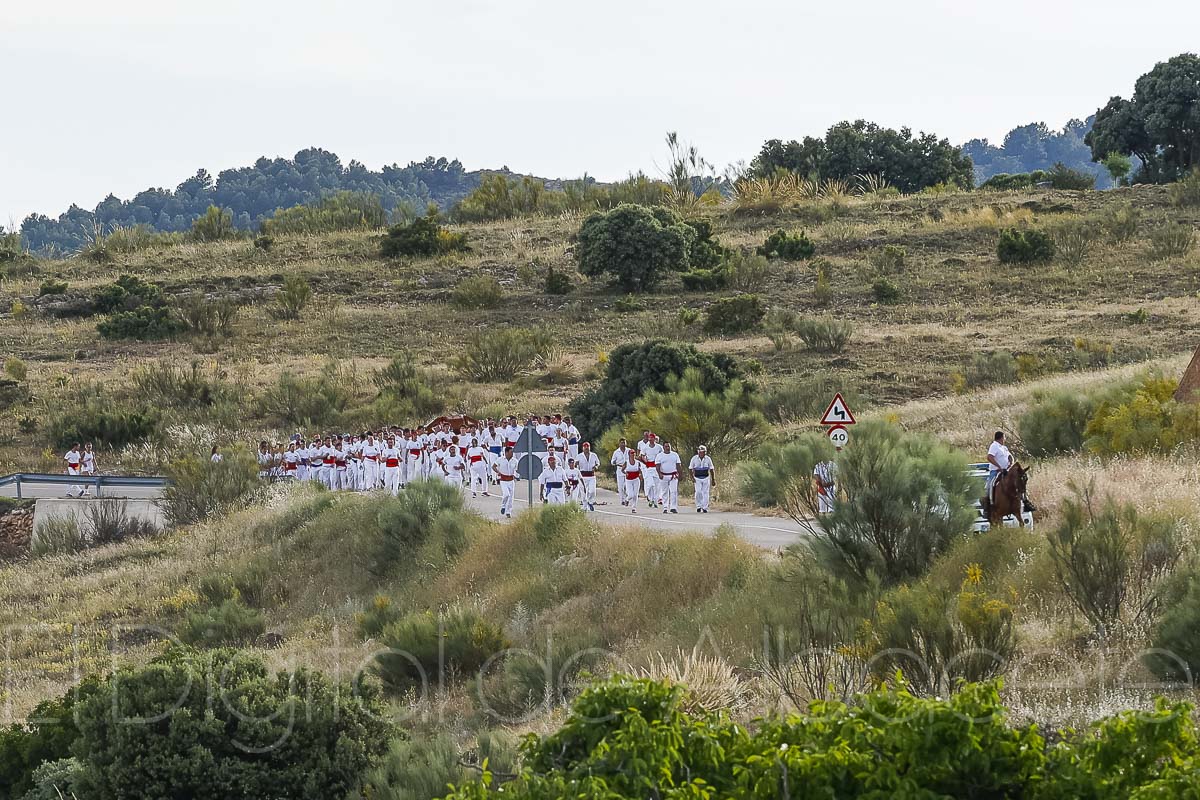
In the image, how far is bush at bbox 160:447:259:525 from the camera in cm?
3100

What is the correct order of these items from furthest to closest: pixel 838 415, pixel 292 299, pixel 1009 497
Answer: pixel 292 299
pixel 838 415
pixel 1009 497

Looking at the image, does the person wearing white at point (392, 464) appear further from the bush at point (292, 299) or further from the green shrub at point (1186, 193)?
the green shrub at point (1186, 193)

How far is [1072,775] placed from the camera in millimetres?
7102

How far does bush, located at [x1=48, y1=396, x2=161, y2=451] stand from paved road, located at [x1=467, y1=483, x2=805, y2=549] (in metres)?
17.4

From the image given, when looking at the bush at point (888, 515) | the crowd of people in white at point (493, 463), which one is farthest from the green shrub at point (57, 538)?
the bush at point (888, 515)

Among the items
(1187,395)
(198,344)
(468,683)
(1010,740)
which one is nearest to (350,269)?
(198,344)

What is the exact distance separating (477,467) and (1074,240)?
1243 inches

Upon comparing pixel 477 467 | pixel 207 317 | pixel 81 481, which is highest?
pixel 207 317

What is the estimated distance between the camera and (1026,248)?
2058 inches

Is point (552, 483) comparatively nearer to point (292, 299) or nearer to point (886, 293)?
point (886, 293)

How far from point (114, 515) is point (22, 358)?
2177 cm

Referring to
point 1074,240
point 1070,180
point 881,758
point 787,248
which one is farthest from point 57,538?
point 1070,180

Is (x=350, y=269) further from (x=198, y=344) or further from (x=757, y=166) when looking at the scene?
(x=757, y=166)

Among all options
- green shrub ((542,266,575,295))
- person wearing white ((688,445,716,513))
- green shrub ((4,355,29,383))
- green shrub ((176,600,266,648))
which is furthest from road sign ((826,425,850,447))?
green shrub ((542,266,575,295))
